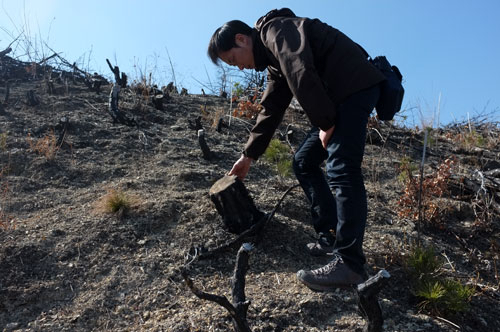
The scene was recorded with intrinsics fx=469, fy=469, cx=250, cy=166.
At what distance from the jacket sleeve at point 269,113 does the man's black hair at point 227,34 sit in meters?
0.38

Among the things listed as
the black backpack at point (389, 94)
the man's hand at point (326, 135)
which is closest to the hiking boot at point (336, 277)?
the man's hand at point (326, 135)

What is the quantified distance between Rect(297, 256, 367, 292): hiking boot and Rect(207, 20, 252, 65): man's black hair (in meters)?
1.33

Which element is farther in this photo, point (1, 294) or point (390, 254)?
point (390, 254)

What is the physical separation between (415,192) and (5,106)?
195 inches

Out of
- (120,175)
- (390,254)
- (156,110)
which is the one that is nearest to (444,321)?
(390,254)

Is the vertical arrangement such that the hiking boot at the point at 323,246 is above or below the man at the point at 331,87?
below

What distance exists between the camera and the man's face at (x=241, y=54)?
8.68ft

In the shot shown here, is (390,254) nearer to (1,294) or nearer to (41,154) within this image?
(1,294)

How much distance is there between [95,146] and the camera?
16.6 feet

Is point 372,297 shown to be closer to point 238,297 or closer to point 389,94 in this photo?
point 238,297

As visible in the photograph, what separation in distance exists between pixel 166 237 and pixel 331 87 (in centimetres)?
162

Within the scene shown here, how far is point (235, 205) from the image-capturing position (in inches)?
126

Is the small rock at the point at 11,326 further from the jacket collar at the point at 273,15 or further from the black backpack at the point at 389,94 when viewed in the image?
the black backpack at the point at 389,94

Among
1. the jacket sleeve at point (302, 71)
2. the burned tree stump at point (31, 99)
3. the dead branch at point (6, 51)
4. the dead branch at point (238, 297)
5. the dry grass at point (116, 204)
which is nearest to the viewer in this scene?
the dead branch at point (238, 297)
